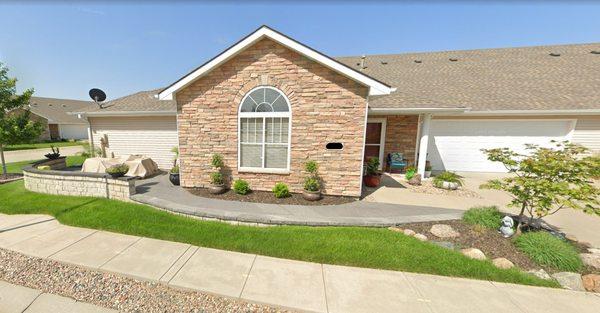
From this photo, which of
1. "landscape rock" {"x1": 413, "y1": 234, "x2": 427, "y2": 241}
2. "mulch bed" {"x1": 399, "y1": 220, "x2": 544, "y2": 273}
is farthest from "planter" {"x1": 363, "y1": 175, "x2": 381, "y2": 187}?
"landscape rock" {"x1": 413, "y1": 234, "x2": 427, "y2": 241}

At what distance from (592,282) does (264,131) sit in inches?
286

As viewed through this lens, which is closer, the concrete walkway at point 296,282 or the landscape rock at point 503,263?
the concrete walkway at point 296,282

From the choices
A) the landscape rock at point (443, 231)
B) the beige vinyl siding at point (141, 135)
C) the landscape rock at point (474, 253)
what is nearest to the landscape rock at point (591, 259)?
the landscape rock at point (474, 253)

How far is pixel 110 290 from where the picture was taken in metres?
3.29

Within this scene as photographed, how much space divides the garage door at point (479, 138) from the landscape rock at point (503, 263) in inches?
292

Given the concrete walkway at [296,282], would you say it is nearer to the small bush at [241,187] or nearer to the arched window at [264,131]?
the small bush at [241,187]

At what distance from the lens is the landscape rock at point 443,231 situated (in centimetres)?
481

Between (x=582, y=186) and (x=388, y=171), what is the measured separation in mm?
6331

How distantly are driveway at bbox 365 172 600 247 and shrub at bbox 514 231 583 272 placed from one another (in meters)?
1.52

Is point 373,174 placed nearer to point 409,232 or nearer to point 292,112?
point 409,232

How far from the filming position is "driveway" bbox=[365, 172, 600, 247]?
5.29 metres

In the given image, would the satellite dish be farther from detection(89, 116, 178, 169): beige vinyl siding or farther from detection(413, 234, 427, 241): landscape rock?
detection(413, 234, 427, 241): landscape rock

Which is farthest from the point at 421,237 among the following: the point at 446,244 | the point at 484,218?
the point at 484,218

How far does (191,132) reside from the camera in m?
7.29
